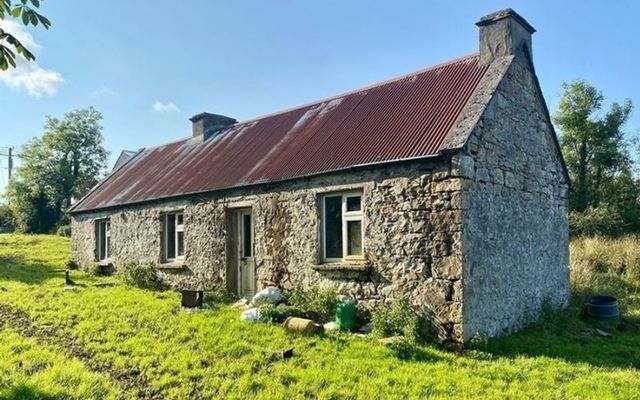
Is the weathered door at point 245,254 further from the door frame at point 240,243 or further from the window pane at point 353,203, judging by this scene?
the window pane at point 353,203

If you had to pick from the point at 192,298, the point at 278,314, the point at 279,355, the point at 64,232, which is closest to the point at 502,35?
the point at 278,314

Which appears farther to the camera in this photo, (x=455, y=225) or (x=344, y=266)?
(x=344, y=266)

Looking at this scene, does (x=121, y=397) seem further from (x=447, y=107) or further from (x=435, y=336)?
(x=447, y=107)

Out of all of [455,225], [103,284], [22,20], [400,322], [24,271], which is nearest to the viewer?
[22,20]

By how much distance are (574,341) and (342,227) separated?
16.3 feet

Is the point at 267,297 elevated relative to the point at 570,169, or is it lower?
lower

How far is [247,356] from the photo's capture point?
789 centimetres

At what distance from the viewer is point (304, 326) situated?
29.6 feet

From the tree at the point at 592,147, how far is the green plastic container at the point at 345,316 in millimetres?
24715

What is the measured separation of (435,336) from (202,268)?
740 centimetres

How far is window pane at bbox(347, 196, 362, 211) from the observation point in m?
10.5

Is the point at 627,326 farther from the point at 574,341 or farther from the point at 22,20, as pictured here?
the point at 22,20

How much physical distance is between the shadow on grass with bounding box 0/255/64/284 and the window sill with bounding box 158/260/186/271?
4.05 m

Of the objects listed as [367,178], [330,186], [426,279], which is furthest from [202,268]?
[426,279]
